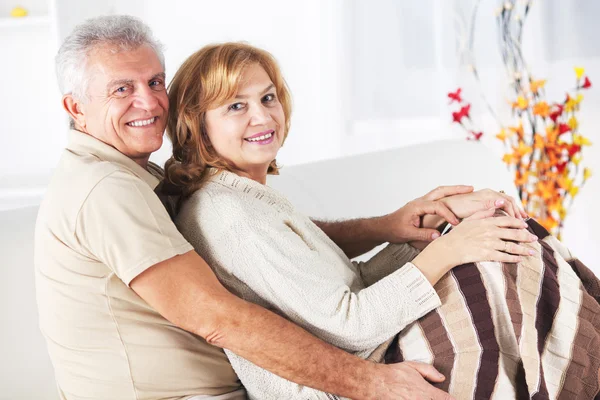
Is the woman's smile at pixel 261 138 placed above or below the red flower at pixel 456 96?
above

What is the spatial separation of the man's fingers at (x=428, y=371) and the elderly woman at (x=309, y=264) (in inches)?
0.9

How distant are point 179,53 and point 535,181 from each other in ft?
5.61

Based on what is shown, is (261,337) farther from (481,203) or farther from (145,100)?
(481,203)

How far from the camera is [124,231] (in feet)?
4.33

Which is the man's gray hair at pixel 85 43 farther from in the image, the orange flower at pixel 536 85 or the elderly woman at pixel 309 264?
the orange flower at pixel 536 85

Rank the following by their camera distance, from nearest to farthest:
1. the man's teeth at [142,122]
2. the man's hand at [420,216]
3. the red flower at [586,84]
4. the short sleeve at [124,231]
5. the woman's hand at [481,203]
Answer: the short sleeve at [124,231], the man's teeth at [142,122], the woman's hand at [481,203], the man's hand at [420,216], the red flower at [586,84]

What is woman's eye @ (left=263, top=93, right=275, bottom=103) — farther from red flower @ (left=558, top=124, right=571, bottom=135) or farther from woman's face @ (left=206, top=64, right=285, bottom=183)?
red flower @ (left=558, top=124, right=571, bottom=135)

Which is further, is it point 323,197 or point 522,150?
point 522,150

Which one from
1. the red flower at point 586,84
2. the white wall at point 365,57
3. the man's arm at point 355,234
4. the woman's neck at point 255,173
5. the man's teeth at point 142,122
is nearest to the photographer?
the man's teeth at point 142,122

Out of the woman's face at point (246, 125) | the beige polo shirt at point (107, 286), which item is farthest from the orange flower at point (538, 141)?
the beige polo shirt at point (107, 286)

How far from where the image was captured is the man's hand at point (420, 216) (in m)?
1.87

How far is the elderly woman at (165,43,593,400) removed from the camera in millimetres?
1445

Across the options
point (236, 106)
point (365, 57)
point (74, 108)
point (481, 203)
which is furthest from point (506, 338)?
point (365, 57)

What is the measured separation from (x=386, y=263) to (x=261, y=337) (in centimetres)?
59
